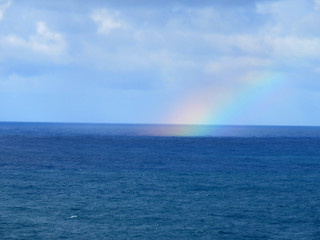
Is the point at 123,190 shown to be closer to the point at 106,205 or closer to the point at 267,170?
the point at 106,205

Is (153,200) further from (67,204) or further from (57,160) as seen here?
(57,160)

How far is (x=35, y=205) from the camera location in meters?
38.8

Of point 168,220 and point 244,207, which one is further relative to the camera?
point 244,207

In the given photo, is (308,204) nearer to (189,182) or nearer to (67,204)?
(189,182)

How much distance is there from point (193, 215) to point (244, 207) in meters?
4.91

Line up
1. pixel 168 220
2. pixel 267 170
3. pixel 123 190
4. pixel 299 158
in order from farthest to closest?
pixel 299 158, pixel 267 170, pixel 123 190, pixel 168 220

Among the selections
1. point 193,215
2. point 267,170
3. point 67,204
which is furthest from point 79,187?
point 267,170

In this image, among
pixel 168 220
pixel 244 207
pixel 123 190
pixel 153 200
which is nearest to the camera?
pixel 168 220

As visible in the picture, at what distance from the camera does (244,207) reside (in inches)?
1524

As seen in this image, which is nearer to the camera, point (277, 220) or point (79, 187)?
point (277, 220)

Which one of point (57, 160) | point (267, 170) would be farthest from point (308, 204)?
point (57, 160)

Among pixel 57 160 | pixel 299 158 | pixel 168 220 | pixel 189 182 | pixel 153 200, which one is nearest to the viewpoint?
pixel 168 220

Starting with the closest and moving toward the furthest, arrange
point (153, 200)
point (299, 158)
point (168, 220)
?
point (168, 220) → point (153, 200) → point (299, 158)

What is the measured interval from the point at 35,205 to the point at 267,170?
33.8 metres
